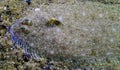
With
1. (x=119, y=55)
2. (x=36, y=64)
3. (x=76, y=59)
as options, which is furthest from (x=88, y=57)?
(x=36, y=64)

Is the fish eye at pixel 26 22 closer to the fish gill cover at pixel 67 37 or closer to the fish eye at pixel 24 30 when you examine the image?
the fish gill cover at pixel 67 37

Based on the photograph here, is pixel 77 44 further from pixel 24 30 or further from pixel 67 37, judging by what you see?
pixel 24 30

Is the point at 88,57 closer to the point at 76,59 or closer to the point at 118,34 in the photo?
the point at 76,59

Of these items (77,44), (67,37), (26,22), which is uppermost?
(26,22)

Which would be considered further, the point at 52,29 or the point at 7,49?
the point at 7,49

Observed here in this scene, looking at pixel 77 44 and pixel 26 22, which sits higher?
pixel 26 22

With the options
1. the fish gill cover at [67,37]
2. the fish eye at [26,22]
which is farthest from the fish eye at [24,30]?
the fish eye at [26,22]

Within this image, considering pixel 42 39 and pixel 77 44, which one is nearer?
pixel 42 39

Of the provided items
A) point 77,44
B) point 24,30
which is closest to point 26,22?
point 24,30
